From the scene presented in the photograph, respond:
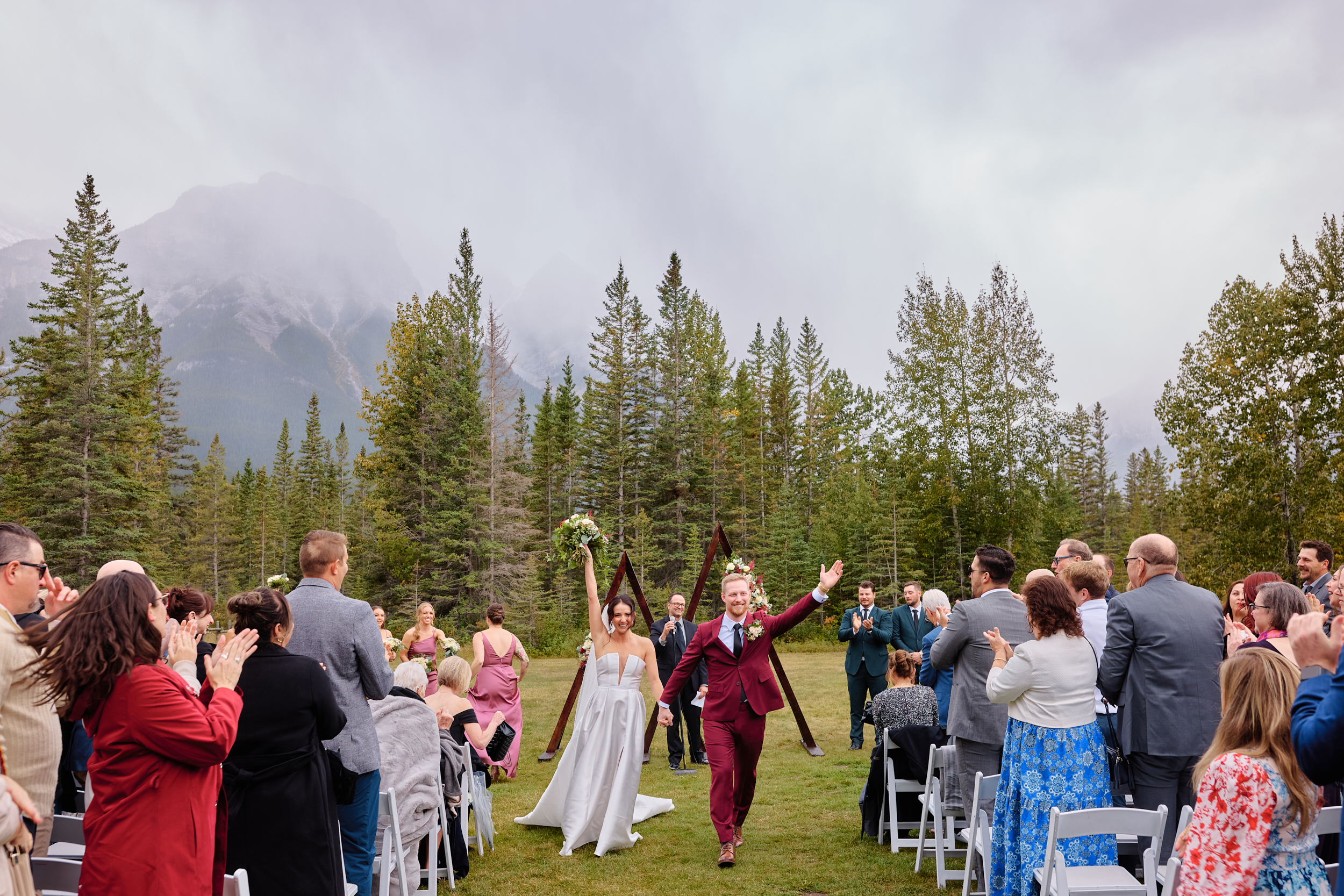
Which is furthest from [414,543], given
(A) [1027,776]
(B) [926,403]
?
(A) [1027,776]

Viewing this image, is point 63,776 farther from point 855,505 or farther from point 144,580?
point 855,505

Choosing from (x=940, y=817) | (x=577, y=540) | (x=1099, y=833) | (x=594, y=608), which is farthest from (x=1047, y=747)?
(x=577, y=540)

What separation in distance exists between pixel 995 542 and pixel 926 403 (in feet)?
19.4

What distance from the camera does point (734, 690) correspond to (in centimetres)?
666

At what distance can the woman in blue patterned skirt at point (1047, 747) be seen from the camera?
14.6 feet

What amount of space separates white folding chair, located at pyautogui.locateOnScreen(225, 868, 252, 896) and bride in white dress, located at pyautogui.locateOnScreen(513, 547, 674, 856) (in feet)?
12.8

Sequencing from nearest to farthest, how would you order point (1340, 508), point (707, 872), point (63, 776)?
point (63, 776) < point (707, 872) < point (1340, 508)

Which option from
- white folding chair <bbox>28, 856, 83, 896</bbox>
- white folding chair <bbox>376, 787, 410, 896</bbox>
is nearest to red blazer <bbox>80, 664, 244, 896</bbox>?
white folding chair <bbox>28, 856, 83, 896</bbox>

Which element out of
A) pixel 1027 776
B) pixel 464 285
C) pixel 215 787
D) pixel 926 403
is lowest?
pixel 1027 776

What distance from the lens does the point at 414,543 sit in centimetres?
3344

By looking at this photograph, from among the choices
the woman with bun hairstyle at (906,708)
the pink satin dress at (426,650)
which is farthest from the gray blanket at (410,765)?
the pink satin dress at (426,650)

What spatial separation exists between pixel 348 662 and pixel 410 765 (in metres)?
1.38

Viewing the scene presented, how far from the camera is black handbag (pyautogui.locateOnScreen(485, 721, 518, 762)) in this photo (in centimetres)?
763

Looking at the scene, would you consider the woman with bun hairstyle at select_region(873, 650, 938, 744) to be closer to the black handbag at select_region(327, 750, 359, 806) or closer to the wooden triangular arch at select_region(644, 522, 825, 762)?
the wooden triangular arch at select_region(644, 522, 825, 762)
